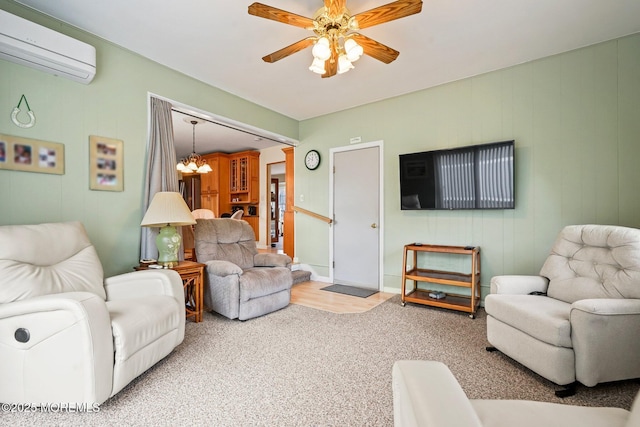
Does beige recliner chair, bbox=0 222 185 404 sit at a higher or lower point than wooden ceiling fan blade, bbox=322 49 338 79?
lower

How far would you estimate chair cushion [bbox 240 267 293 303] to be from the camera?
296cm

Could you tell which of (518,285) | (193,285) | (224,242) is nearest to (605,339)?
(518,285)

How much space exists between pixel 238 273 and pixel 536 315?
2.44 metres

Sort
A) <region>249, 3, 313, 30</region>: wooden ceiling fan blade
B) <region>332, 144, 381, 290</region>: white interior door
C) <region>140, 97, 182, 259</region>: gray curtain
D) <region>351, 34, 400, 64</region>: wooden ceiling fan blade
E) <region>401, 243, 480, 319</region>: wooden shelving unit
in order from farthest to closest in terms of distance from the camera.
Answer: <region>332, 144, 381, 290</region>: white interior door → <region>401, 243, 480, 319</region>: wooden shelving unit → <region>140, 97, 182, 259</region>: gray curtain → <region>351, 34, 400, 64</region>: wooden ceiling fan blade → <region>249, 3, 313, 30</region>: wooden ceiling fan blade

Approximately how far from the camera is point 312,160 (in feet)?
16.1

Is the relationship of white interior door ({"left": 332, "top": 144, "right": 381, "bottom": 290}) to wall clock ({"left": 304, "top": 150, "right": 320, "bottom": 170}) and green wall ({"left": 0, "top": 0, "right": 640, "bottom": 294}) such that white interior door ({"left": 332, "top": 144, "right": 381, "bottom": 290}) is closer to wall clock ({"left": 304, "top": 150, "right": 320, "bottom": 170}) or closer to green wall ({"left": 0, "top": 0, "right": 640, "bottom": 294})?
wall clock ({"left": 304, "top": 150, "right": 320, "bottom": 170})

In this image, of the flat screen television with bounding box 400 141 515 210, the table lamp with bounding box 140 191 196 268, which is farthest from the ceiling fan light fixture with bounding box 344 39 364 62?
the table lamp with bounding box 140 191 196 268

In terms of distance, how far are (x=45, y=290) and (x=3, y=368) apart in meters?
0.44

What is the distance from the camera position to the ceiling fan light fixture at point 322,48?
2141 mm

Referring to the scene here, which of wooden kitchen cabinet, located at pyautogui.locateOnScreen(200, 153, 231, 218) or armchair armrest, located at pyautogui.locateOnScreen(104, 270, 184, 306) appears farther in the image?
wooden kitchen cabinet, located at pyautogui.locateOnScreen(200, 153, 231, 218)

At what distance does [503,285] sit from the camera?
233cm

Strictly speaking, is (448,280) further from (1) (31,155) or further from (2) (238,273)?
(1) (31,155)

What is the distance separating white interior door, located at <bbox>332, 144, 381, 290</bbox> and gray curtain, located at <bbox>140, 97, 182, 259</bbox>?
239 cm

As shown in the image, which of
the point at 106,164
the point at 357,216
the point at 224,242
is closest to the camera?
the point at 106,164
